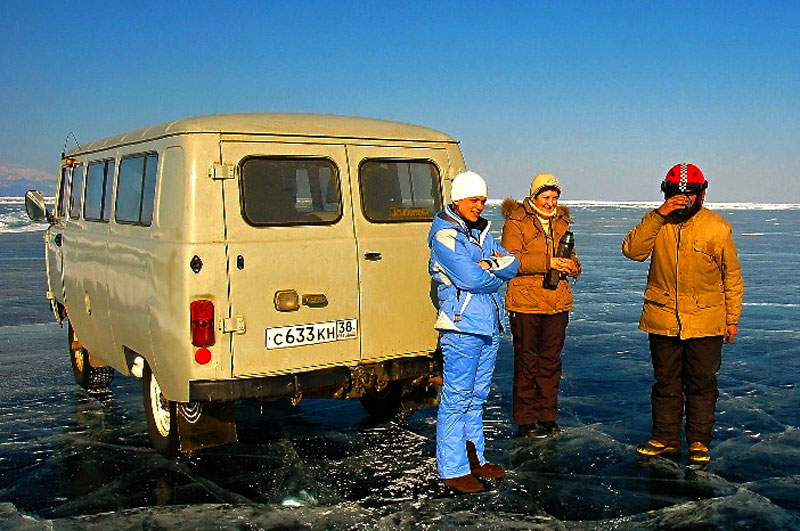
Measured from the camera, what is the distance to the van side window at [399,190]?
5598mm

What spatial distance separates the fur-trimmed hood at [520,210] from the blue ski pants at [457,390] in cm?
148

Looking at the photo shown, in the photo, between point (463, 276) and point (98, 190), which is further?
point (98, 190)

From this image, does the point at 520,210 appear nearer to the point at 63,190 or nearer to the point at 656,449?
the point at 656,449

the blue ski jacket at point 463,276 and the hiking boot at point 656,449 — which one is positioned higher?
the blue ski jacket at point 463,276

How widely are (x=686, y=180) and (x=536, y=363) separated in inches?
75.1

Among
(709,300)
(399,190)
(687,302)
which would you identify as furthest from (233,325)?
(709,300)

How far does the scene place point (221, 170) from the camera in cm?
492

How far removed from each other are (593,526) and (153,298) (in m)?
3.10

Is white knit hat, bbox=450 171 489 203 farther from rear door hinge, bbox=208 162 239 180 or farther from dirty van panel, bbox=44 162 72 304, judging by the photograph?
dirty van panel, bbox=44 162 72 304

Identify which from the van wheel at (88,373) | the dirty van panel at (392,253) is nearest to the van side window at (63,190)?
the van wheel at (88,373)

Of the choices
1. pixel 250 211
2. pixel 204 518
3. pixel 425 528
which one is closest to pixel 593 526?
pixel 425 528

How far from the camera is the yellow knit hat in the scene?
6055 mm

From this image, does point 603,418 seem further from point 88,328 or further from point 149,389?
point 88,328

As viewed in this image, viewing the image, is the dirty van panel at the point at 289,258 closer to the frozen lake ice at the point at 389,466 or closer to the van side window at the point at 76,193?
the frozen lake ice at the point at 389,466
